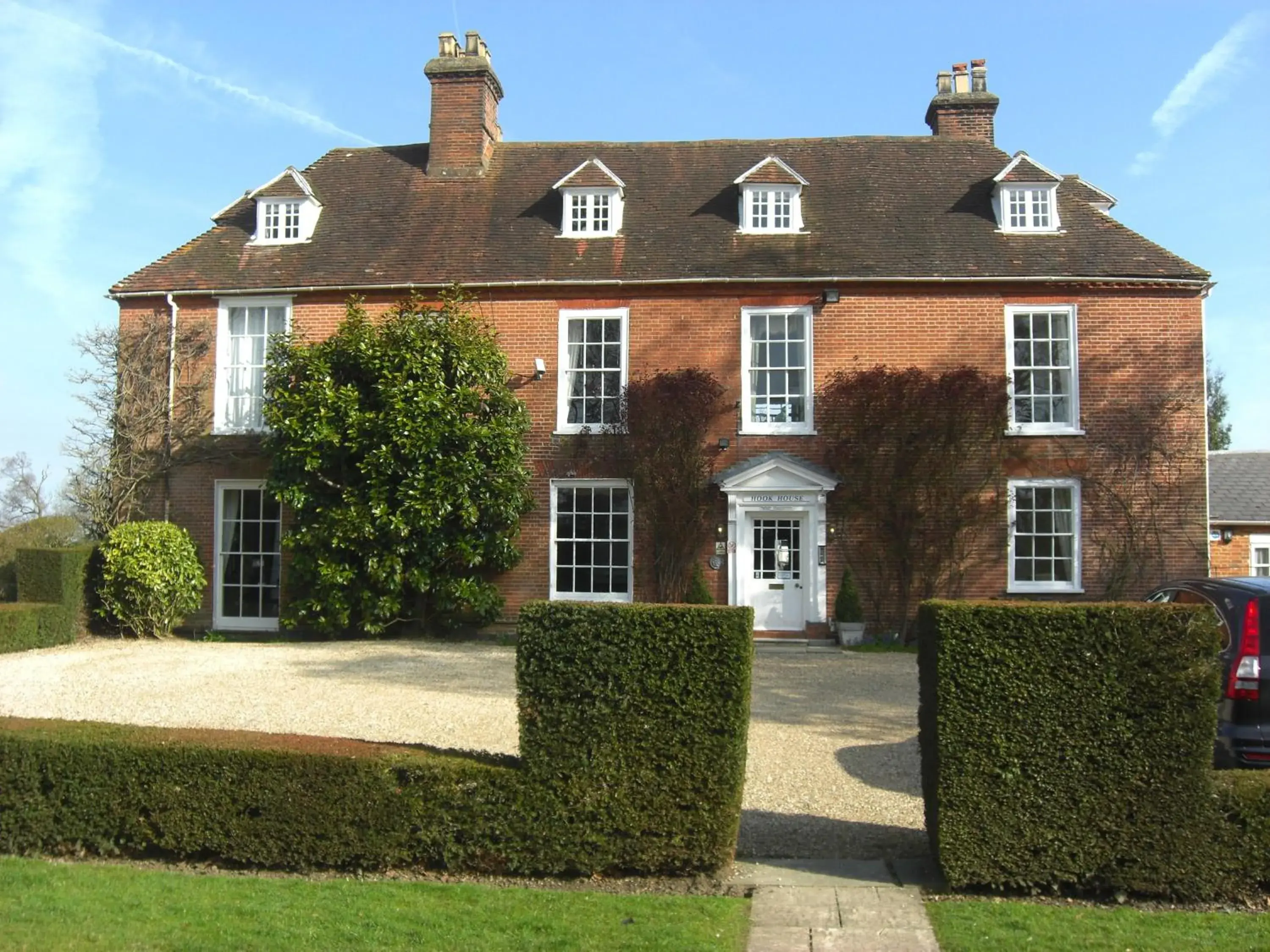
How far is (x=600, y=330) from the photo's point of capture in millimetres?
19062

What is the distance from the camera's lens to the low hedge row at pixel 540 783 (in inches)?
245

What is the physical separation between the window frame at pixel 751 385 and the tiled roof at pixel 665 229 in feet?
2.03

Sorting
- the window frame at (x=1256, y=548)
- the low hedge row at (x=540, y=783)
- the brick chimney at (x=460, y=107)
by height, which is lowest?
the low hedge row at (x=540, y=783)

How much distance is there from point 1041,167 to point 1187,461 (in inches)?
233

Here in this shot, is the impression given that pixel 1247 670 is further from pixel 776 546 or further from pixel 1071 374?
pixel 1071 374

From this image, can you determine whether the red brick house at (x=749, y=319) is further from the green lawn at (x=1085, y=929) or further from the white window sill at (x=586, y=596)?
the green lawn at (x=1085, y=929)

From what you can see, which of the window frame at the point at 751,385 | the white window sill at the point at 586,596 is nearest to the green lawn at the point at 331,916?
the white window sill at the point at 586,596

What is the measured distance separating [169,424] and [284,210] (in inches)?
188

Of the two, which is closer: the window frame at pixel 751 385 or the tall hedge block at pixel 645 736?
the tall hedge block at pixel 645 736

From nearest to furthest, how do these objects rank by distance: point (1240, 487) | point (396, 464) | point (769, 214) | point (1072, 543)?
point (396, 464)
point (1072, 543)
point (769, 214)
point (1240, 487)

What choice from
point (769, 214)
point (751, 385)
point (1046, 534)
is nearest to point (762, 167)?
point (769, 214)

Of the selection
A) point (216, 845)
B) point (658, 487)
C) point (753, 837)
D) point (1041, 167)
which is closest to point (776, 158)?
point (1041, 167)

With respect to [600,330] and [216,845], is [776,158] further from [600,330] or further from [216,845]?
[216,845]

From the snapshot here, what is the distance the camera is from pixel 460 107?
21641 millimetres
